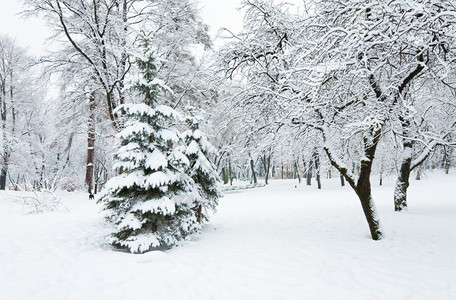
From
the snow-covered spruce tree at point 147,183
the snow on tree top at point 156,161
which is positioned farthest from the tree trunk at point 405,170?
the snow on tree top at point 156,161

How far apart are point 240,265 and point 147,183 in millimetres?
2768

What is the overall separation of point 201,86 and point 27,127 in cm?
1693

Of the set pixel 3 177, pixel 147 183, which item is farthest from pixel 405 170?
pixel 3 177

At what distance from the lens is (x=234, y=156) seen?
7.57 meters

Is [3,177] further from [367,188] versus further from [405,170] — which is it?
[405,170]

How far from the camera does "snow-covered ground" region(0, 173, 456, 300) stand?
12.2 feet

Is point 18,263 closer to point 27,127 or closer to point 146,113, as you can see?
point 146,113

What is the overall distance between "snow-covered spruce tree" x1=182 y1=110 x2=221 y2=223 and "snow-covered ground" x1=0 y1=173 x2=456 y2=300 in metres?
1.19

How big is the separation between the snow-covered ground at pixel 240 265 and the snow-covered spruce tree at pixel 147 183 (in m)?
0.60

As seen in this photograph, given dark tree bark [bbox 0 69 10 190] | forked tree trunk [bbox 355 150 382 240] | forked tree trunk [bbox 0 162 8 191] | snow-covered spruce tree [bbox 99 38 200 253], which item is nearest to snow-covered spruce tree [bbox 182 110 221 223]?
snow-covered spruce tree [bbox 99 38 200 253]

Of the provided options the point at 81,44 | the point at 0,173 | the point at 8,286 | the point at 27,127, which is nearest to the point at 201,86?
the point at 81,44

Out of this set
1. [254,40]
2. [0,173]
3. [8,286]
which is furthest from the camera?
[0,173]

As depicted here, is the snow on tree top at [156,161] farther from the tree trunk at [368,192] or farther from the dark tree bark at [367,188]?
the tree trunk at [368,192]

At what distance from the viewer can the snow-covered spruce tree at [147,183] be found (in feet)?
19.3
